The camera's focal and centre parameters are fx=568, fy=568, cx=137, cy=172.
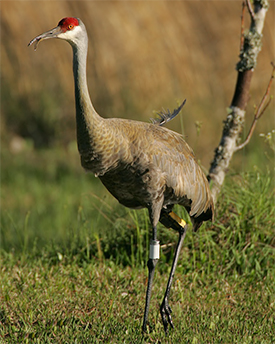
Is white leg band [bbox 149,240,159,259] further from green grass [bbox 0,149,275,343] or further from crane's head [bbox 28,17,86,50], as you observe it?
crane's head [bbox 28,17,86,50]

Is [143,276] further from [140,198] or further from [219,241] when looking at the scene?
[140,198]

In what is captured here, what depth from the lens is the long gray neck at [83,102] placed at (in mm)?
3416

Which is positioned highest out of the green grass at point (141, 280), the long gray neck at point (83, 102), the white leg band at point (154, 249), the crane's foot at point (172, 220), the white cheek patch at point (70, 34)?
the white cheek patch at point (70, 34)

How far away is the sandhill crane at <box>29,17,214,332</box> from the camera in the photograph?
3434 mm

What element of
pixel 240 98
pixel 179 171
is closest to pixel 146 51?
pixel 240 98

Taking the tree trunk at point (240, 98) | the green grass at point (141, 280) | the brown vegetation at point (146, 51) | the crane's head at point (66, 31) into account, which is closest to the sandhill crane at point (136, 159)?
the crane's head at point (66, 31)

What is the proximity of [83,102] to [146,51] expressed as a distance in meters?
5.55

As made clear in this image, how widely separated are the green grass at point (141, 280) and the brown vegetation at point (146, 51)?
134 inches

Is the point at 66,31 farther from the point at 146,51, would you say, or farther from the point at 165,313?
the point at 146,51

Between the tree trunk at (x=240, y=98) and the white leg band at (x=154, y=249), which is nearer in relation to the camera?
the white leg band at (x=154, y=249)

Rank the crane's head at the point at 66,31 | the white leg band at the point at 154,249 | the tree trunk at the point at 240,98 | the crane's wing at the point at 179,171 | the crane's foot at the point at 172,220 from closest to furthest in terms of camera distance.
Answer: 1. the crane's head at the point at 66,31
2. the crane's wing at the point at 179,171
3. the white leg band at the point at 154,249
4. the crane's foot at the point at 172,220
5. the tree trunk at the point at 240,98

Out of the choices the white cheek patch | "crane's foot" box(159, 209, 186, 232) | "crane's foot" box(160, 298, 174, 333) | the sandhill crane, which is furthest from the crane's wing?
the white cheek patch

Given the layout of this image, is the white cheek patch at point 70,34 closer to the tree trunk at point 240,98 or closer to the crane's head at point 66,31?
the crane's head at point 66,31

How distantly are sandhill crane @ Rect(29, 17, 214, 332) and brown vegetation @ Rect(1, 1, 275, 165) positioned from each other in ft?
14.9
